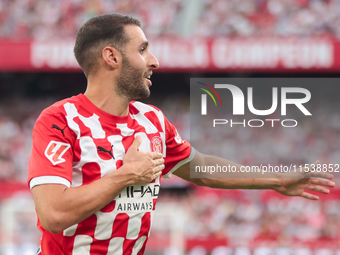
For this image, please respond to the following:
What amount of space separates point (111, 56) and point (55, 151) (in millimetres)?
586

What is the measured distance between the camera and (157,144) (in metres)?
2.31

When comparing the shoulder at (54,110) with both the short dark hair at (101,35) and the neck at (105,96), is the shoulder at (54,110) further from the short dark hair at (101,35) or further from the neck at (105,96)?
the short dark hair at (101,35)

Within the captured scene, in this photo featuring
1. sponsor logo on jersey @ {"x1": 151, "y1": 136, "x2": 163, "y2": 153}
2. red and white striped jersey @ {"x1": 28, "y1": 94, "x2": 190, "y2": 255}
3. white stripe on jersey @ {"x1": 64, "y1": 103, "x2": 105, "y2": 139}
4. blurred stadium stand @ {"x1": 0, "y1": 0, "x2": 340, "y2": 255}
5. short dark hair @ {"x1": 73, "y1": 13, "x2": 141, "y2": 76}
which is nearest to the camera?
red and white striped jersey @ {"x1": 28, "y1": 94, "x2": 190, "y2": 255}

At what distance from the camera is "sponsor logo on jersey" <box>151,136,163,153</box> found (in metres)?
2.28

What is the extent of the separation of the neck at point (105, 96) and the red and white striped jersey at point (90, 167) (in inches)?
1.5

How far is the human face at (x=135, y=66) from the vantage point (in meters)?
2.17

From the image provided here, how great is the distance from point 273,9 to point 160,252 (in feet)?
23.1

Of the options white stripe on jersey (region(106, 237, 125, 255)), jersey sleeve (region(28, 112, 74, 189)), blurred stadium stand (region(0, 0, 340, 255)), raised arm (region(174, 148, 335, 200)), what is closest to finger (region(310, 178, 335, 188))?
raised arm (region(174, 148, 335, 200))

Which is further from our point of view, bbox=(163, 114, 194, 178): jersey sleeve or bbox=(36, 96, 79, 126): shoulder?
bbox=(163, 114, 194, 178): jersey sleeve

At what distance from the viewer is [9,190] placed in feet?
32.5

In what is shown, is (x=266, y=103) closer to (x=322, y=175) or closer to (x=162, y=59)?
(x=162, y=59)

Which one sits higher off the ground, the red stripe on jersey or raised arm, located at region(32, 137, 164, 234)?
the red stripe on jersey

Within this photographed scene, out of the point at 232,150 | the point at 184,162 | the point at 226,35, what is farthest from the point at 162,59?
the point at 184,162

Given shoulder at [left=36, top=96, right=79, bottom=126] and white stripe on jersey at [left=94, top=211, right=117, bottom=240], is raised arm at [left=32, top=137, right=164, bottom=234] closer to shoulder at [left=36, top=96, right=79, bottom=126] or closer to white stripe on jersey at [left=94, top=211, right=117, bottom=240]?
white stripe on jersey at [left=94, top=211, right=117, bottom=240]
